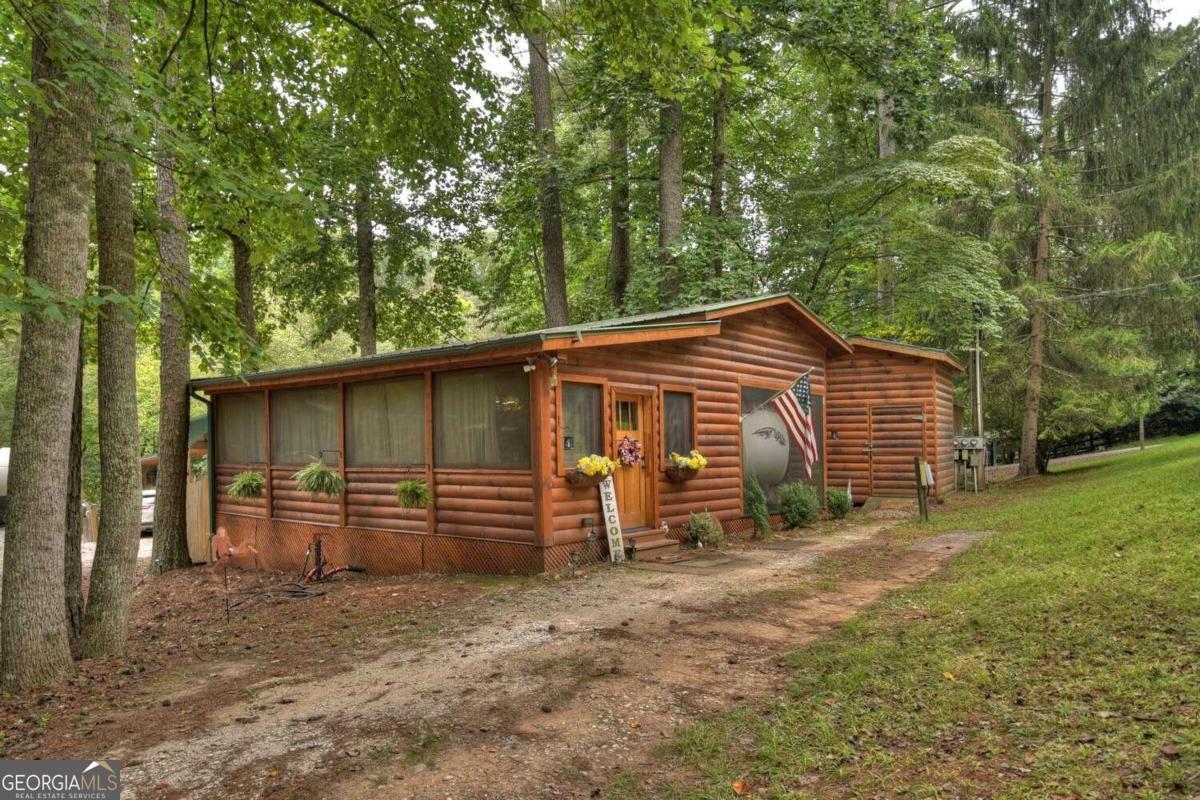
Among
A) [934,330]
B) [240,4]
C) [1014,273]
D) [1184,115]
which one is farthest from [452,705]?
[1184,115]

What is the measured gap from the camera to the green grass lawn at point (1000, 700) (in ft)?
10.6

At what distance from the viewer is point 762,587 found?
7770 mm

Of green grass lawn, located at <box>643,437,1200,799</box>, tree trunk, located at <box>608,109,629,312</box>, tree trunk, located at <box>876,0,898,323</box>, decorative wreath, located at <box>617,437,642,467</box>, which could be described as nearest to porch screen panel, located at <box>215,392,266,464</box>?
decorative wreath, located at <box>617,437,642,467</box>

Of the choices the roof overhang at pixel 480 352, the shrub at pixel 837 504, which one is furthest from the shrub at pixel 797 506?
the roof overhang at pixel 480 352

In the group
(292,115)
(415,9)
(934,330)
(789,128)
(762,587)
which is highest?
(789,128)

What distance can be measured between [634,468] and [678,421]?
1.15 metres

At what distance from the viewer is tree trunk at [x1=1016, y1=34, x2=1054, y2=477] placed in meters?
20.0

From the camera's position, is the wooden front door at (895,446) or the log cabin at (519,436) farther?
the wooden front door at (895,446)

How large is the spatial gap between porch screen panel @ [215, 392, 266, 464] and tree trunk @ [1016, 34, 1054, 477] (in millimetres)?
18101

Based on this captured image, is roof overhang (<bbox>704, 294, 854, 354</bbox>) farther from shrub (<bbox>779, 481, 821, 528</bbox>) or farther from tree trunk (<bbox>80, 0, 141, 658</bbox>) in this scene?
tree trunk (<bbox>80, 0, 141, 658</bbox>)

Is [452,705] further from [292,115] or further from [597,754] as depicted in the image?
[292,115]

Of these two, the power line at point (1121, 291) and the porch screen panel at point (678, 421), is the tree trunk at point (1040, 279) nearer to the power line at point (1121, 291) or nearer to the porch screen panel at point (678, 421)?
the power line at point (1121, 291)

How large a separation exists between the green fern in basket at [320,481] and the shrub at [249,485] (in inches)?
77.2

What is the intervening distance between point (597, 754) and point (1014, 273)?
68.0 ft
